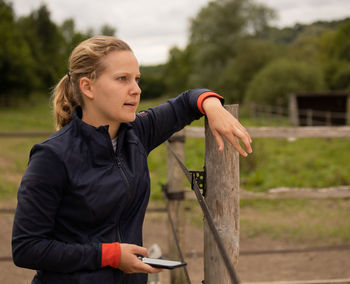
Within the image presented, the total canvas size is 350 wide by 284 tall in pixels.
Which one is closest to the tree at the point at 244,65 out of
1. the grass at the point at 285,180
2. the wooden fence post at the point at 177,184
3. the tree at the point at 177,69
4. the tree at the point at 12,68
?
the grass at the point at 285,180

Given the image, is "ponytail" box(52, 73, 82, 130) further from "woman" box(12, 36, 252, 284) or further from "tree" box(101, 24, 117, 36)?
"tree" box(101, 24, 117, 36)

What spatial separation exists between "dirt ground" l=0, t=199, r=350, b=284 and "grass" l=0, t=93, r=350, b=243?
336mm

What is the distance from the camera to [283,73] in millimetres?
22906

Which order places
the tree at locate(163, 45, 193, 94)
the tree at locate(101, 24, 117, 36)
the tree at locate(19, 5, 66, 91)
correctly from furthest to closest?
1. the tree at locate(101, 24, 117, 36)
2. the tree at locate(163, 45, 193, 94)
3. the tree at locate(19, 5, 66, 91)

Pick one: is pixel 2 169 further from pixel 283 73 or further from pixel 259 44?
pixel 259 44

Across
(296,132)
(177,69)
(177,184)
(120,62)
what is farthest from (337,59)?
(120,62)

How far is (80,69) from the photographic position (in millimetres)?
1291

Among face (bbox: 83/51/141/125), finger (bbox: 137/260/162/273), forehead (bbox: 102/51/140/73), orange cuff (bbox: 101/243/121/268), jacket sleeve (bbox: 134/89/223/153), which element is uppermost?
forehead (bbox: 102/51/140/73)

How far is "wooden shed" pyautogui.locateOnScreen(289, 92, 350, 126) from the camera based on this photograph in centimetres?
1575

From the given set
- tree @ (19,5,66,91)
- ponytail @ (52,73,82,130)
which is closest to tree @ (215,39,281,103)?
tree @ (19,5,66,91)

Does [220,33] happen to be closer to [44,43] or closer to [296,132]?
[44,43]

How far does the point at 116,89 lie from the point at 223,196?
1.90 ft

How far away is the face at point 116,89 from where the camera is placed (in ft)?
4.16

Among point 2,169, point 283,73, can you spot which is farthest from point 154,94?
point 2,169
